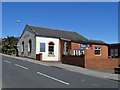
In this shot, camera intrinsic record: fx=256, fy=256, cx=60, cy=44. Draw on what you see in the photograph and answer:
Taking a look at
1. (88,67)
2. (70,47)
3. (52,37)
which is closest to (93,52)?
(70,47)

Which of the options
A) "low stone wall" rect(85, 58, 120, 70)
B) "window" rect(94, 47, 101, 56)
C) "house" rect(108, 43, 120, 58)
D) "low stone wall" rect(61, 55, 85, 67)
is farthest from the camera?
"house" rect(108, 43, 120, 58)

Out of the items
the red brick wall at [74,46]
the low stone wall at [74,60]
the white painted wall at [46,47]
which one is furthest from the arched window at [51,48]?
the low stone wall at [74,60]

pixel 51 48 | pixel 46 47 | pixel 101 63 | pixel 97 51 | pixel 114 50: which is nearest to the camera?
pixel 101 63

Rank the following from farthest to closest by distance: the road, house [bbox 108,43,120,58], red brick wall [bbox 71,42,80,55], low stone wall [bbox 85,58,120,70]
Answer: house [bbox 108,43,120,58] → red brick wall [bbox 71,42,80,55] → low stone wall [bbox 85,58,120,70] → the road

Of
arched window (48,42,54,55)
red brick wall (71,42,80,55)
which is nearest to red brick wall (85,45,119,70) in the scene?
red brick wall (71,42,80,55)

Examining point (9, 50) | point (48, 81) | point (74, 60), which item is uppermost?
point (9, 50)

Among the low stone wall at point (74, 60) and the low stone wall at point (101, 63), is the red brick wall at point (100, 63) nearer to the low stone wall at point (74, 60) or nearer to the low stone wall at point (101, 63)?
the low stone wall at point (101, 63)

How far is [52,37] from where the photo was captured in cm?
4144

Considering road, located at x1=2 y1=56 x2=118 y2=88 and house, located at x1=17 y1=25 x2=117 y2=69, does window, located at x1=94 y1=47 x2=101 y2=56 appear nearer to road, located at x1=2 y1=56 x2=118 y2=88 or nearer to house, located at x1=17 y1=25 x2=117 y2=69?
house, located at x1=17 y1=25 x2=117 y2=69

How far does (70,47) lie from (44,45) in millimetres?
4158

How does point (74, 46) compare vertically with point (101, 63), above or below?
above

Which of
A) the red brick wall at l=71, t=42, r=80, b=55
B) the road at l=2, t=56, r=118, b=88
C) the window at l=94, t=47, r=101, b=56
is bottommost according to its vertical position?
the road at l=2, t=56, r=118, b=88

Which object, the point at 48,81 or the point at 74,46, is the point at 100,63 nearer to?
the point at 74,46

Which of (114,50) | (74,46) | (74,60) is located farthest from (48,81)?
(114,50)
